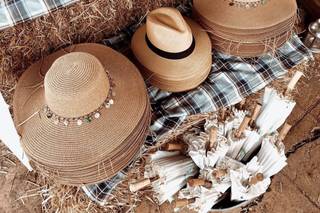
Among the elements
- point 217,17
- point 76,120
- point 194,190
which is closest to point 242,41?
point 217,17

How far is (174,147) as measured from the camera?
1667mm

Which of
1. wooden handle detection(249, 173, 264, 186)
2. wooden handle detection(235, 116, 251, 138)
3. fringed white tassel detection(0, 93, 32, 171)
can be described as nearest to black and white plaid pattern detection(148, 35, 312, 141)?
wooden handle detection(235, 116, 251, 138)

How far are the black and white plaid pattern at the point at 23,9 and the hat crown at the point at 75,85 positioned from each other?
0.18 metres

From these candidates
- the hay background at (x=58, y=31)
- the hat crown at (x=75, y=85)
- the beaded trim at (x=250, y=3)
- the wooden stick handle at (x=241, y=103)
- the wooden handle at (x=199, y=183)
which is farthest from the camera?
the wooden stick handle at (x=241, y=103)

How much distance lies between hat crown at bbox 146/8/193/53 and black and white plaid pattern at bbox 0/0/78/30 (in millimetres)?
313

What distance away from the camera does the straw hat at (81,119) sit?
122 cm

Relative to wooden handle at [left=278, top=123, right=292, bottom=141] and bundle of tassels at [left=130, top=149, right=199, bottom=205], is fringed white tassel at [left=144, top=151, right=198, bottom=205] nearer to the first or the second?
bundle of tassels at [left=130, top=149, right=199, bottom=205]

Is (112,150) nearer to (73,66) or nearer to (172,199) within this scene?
(73,66)

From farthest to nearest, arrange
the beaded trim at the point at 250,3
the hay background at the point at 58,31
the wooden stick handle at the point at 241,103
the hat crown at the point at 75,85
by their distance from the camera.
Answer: the wooden stick handle at the point at 241,103 → the beaded trim at the point at 250,3 → the hay background at the point at 58,31 → the hat crown at the point at 75,85

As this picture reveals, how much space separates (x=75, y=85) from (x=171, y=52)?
1.43 ft

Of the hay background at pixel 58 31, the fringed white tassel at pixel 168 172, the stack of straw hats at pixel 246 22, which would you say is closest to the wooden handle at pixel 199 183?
the fringed white tassel at pixel 168 172

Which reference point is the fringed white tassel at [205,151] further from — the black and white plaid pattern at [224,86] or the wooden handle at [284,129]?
the wooden handle at [284,129]

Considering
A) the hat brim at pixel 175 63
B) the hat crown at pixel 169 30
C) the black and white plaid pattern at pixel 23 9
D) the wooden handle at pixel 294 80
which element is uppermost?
the black and white plaid pattern at pixel 23 9

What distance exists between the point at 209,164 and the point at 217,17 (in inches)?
23.6
